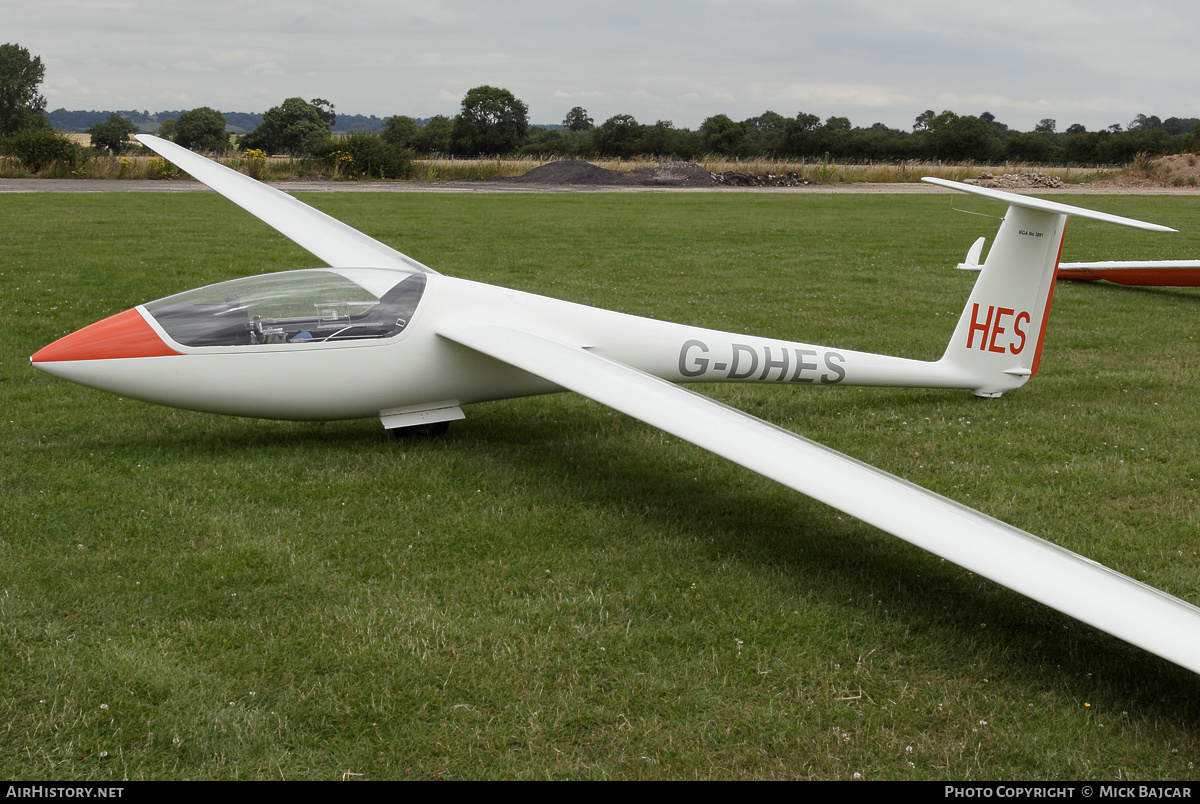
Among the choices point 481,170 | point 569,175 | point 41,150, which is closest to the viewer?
point 41,150

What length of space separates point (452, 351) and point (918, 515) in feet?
13.4

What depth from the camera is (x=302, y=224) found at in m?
9.16

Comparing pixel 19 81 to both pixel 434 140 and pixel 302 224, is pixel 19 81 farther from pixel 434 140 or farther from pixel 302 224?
pixel 302 224

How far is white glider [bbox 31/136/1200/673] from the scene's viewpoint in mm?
6004

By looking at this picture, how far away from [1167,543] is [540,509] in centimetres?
410

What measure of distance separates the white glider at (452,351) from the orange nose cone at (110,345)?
0.01 m

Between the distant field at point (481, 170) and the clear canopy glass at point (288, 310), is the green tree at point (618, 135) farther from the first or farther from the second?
the clear canopy glass at point (288, 310)

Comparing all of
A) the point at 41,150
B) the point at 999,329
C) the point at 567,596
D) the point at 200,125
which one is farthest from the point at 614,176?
the point at 200,125

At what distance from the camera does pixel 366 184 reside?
3984cm

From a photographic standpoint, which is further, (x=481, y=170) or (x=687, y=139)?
(x=687, y=139)

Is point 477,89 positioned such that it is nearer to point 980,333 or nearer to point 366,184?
point 366,184

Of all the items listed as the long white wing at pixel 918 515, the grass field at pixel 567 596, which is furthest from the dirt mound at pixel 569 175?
the long white wing at pixel 918 515

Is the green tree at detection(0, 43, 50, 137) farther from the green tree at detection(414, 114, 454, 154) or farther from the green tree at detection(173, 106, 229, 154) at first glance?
the green tree at detection(414, 114, 454, 154)
